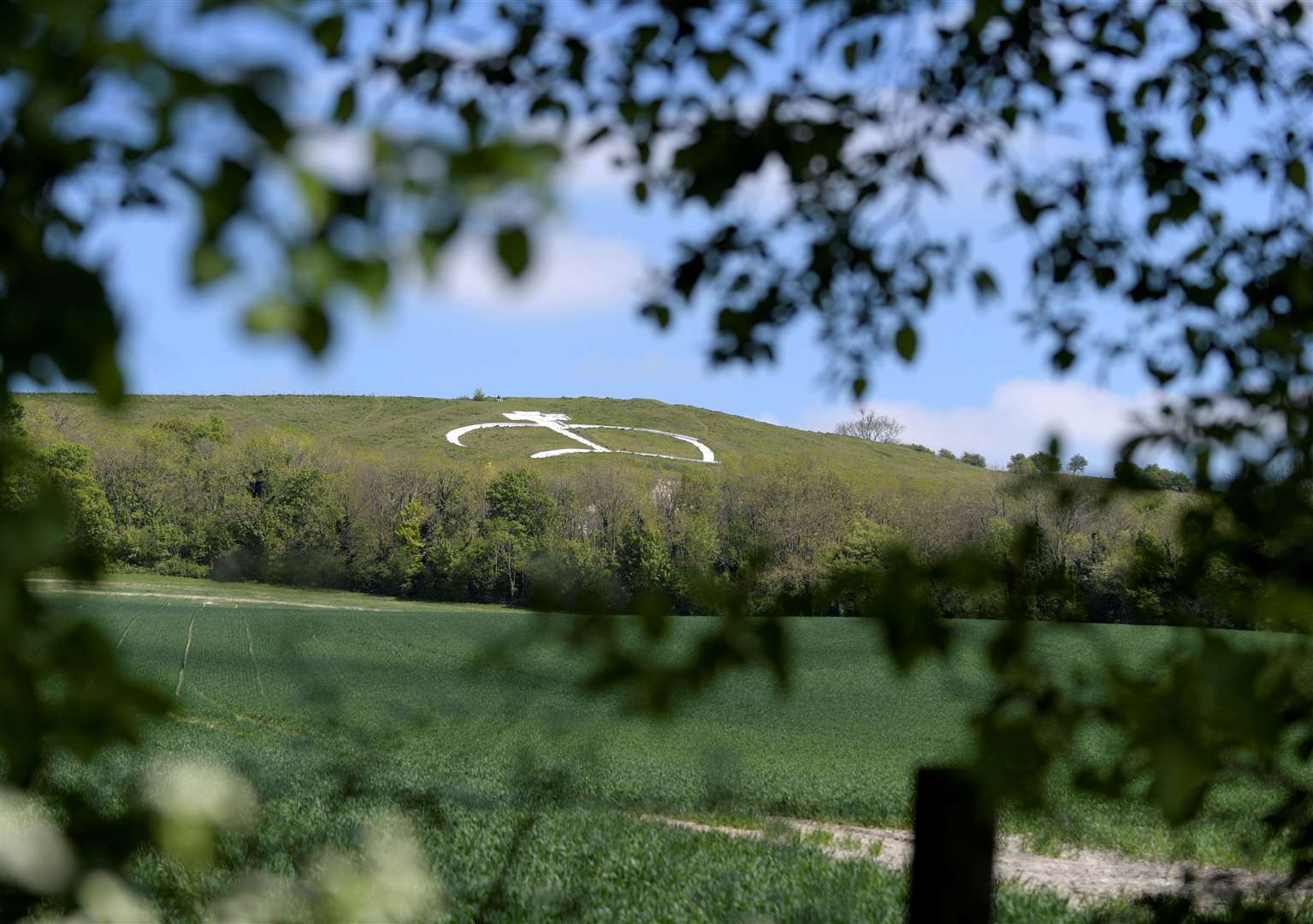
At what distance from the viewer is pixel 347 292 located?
85cm

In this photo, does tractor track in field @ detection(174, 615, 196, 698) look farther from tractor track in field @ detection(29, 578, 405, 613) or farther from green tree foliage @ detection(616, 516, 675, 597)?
green tree foliage @ detection(616, 516, 675, 597)

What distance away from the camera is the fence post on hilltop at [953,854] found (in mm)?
1841

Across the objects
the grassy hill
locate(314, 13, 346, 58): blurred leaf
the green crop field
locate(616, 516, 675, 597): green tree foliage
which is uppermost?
the grassy hill

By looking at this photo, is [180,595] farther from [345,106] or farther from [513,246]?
[513,246]

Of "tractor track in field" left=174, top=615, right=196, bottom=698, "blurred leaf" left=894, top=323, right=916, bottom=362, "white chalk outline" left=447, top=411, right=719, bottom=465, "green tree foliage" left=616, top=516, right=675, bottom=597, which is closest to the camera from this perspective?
"blurred leaf" left=894, top=323, right=916, bottom=362

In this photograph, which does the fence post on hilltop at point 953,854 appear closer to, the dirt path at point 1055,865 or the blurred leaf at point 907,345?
the blurred leaf at point 907,345

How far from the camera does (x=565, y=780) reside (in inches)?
85.7

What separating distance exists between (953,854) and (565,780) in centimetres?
76

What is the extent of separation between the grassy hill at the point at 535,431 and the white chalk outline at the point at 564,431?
2.88ft

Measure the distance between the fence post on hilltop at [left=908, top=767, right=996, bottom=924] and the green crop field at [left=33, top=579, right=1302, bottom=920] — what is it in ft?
0.52

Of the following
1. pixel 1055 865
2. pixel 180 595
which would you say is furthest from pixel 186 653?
pixel 1055 865

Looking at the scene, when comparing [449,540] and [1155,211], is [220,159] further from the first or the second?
[449,540]

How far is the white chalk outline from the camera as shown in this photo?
317 feet

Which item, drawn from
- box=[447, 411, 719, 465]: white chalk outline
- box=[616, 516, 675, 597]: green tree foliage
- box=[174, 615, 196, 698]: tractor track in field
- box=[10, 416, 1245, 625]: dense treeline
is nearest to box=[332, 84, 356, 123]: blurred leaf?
box=[174, 615, 196, 698]: tractor track in field
